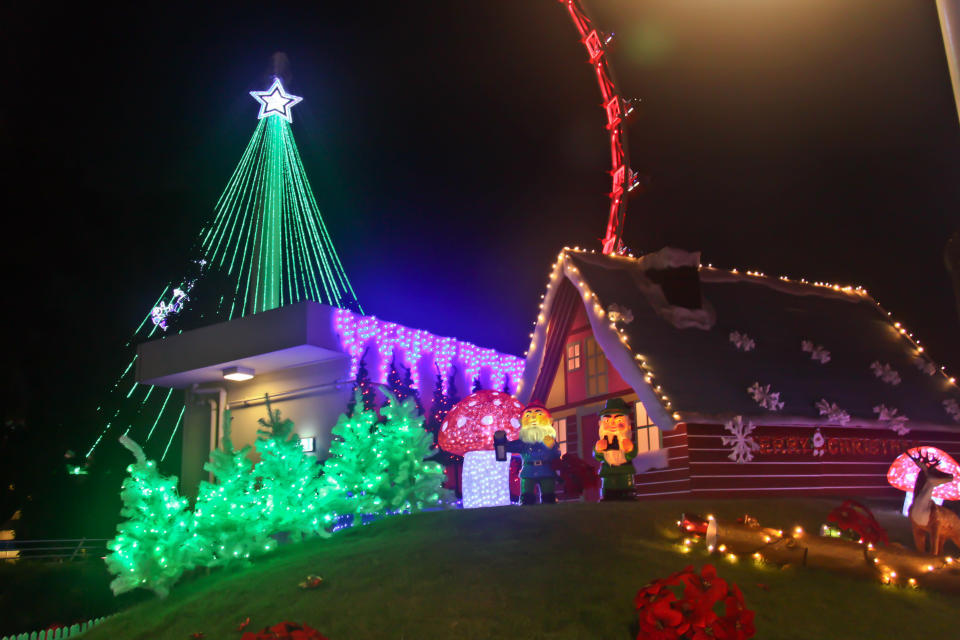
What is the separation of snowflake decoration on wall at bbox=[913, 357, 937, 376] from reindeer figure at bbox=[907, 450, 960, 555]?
7439 millimetres

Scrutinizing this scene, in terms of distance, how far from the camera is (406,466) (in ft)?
47.5

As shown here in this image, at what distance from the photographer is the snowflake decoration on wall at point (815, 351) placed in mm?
17156

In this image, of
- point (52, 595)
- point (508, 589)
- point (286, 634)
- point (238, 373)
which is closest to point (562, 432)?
point (508, 589)

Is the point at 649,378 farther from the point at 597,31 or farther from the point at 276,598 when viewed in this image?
the point at 597,31

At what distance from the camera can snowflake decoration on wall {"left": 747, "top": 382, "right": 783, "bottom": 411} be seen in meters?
14.9

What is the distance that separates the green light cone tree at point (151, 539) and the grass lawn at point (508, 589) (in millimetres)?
362

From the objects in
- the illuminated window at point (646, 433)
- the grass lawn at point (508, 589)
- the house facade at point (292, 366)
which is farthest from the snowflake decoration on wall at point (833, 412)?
the house facade at point (292, 366)

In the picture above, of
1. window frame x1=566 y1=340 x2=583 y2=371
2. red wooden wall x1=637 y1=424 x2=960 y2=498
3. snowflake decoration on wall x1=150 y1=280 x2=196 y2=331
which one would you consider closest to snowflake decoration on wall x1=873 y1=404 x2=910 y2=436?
red wooden wall x1=637 y1=424 x2=960 y2=498

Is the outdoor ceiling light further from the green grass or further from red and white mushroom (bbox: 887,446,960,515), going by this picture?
red and white mushroom (bbox: 887,446,960,515)

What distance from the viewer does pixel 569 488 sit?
14797mm

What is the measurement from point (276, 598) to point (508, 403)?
234 inches

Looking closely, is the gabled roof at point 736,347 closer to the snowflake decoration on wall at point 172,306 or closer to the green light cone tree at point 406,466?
the green light cone tree at point 406,466

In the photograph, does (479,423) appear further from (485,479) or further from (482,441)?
(485,479)

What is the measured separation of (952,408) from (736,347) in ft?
17.6
